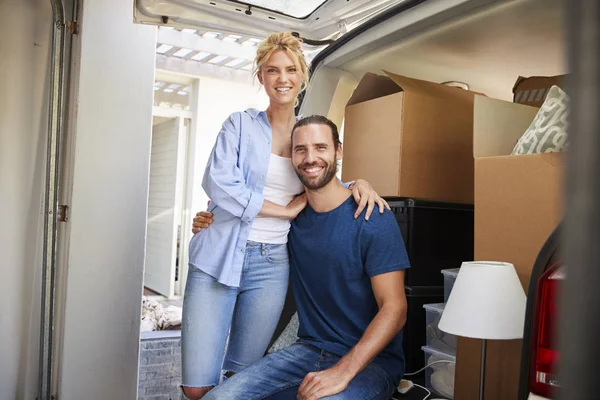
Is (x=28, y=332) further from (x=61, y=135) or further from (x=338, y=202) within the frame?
(x=338, y=202)

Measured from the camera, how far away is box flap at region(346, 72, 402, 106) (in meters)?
2.52

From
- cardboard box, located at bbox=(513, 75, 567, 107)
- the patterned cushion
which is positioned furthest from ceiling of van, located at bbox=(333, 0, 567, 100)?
the patterned cushion

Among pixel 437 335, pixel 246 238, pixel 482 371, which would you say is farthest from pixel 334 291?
pixel 482 371

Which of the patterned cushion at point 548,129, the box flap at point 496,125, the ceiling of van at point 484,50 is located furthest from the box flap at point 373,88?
the patterned cushion at point 548,129

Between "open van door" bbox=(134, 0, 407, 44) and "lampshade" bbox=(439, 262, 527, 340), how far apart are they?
1349 mm

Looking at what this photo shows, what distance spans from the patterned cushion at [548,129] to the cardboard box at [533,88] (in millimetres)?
706

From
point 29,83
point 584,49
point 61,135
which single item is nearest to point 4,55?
point 29,83

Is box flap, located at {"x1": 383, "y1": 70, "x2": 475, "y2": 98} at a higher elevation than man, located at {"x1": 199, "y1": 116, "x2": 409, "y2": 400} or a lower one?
higher

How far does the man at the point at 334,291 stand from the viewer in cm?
178

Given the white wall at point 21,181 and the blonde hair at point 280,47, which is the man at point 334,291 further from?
the white wall at point 21,181

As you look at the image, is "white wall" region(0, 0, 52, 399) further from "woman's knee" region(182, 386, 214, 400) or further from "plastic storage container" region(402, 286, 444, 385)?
"plastic storage container" region(402, 286, 444, 385)

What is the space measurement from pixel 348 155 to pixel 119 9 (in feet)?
4.72

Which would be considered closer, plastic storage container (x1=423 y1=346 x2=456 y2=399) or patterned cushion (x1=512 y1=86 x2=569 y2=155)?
patterned cushion (x1=512 y1=86 x2=569 y2=155)

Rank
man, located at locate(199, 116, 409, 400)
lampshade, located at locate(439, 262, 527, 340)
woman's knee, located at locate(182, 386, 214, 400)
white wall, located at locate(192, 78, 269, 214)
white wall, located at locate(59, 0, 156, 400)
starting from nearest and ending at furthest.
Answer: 1. lampshade, located at locate(439, 262, 527, 340)
2. man, located at locate(199, 116, 409, 400)
3. woman's knee, located at locate(182, 386, 214, 400)
4. white wall, located at locate(59, 0, 156, 400)
5. white wall, located at locate(192, 78, 269, 214)
